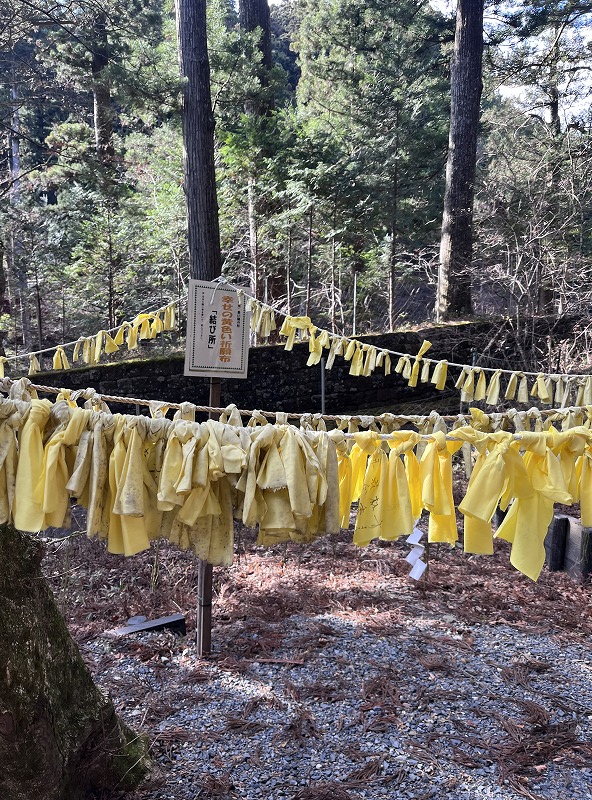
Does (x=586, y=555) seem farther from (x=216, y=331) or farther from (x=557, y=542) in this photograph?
(x=216, y=331)

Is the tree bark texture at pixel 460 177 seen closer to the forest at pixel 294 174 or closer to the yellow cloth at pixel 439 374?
the forest at pixel 294 174

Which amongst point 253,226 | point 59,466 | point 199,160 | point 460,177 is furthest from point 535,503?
point 460,177

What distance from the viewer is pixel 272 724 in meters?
2.71

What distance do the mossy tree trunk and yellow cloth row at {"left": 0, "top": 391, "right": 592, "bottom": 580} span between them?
395mm

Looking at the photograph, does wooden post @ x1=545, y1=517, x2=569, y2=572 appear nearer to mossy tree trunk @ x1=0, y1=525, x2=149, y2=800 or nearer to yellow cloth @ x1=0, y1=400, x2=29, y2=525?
mossy tree trunk @ x1=0, y1=525, x2=149, y2=800

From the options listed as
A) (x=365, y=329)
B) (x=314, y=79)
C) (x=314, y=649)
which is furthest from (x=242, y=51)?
(x=314, y=649)

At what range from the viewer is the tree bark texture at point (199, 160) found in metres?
8.20

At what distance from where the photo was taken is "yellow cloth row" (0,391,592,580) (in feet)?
5.73

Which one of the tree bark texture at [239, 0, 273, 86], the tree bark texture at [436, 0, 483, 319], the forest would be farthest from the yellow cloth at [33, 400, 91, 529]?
the tree bark texture at [239, 0, 273, 86]

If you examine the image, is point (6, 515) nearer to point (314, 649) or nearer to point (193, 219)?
point (314, 649)

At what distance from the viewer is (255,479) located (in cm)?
180

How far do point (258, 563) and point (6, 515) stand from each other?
133 inches

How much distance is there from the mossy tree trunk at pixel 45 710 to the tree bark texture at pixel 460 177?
963 centimetres

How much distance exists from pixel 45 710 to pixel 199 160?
789 centimetres
